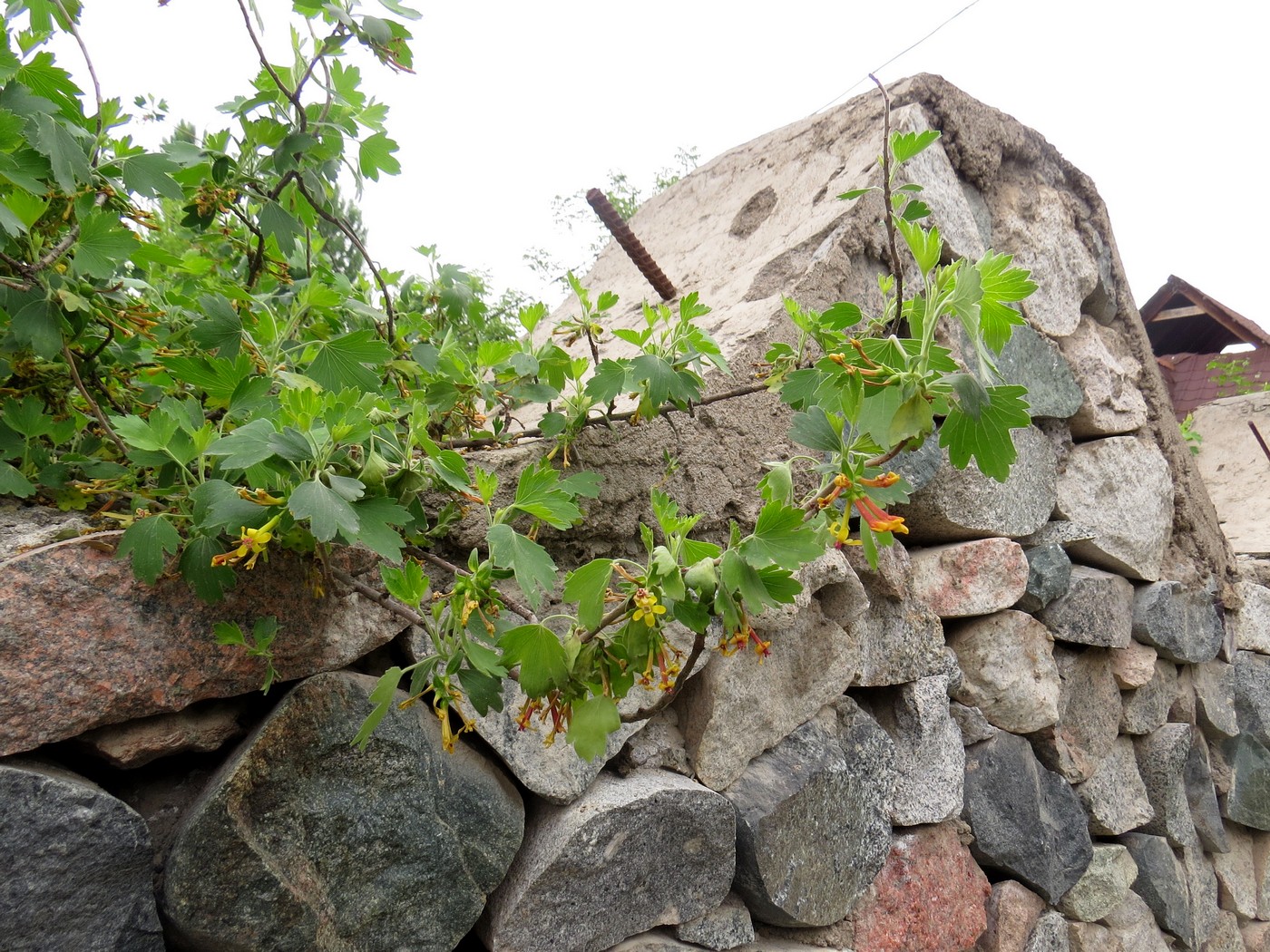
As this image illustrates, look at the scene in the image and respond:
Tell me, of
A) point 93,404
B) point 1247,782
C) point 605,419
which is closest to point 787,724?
point 605,419

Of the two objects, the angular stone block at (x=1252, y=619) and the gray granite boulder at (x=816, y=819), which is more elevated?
the gray granite boulder at (x=816, y=819)

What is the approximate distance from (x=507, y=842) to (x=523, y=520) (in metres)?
0.45

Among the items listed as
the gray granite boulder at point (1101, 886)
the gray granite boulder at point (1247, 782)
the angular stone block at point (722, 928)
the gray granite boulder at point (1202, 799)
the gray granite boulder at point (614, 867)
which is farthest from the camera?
the gray granite boulder at point (1247, 782)

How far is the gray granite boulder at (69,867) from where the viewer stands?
2.79 ft

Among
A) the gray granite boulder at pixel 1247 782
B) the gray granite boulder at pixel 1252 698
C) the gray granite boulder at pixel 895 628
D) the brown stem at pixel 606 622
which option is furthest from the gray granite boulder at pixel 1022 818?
the brown stem at pixel 606 622

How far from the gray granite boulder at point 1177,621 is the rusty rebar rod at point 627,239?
1536mm

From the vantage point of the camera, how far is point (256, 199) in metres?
1.19

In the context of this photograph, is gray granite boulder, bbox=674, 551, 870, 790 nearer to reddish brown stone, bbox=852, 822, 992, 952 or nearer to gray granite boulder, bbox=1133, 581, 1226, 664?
reddish brown stone, bbox=852, 822, 992, 952

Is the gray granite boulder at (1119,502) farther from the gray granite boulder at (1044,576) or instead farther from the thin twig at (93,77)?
the thin twig at (93,77)

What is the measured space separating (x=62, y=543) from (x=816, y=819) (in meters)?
1.17

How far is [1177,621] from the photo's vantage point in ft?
7.88

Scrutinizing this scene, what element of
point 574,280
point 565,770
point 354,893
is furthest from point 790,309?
point 354,893

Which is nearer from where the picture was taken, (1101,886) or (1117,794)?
(1101,886)

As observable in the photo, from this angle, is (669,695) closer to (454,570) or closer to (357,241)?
(454,570)
